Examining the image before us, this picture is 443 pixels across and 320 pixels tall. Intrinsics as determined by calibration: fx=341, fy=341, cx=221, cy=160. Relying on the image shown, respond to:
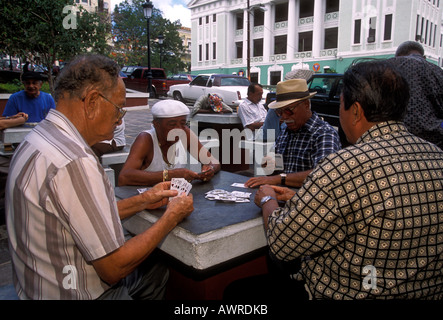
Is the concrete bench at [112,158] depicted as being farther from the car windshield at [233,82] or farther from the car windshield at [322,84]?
the car windshield at [233,82]

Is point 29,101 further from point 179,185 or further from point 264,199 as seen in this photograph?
point 264,199

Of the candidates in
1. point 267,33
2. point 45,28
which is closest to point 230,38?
point 267,33

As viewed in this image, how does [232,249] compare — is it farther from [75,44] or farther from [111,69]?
[75,44]

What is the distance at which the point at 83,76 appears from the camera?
130cm

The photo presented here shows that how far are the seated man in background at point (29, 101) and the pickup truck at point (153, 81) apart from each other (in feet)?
49.7

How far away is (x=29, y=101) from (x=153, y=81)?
15.8 m

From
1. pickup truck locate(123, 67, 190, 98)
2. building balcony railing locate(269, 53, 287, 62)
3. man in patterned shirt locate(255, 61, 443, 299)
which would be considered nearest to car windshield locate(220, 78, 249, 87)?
pickup truck locate(123, 67, 190, 98)

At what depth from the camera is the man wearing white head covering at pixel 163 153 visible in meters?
2.39

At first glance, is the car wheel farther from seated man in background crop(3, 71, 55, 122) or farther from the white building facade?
seated man in background crop(3, 71, 55, 122)

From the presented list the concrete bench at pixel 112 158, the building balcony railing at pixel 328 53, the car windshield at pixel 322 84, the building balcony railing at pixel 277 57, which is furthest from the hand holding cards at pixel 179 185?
the building balcony railing at pixel 277 57

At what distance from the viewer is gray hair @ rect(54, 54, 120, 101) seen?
4.25 ft

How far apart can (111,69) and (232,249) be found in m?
0.94

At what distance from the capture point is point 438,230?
1.28m
